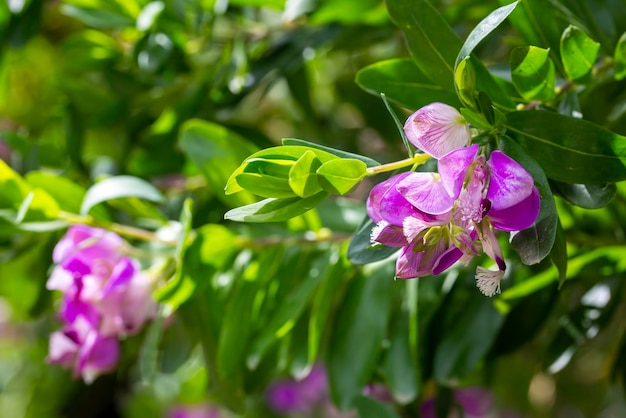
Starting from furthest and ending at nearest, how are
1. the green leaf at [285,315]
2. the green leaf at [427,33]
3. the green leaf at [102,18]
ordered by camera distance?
1. the green leaf at [102,18]
2. the green leaf at [285,315]
3. the green leaf at [427,33]

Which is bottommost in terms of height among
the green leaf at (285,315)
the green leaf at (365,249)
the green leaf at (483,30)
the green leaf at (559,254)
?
the green leaf at (285,315)

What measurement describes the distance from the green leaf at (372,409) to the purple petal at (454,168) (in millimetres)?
293

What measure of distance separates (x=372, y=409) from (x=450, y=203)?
11.4 inches

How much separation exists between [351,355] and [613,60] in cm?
30

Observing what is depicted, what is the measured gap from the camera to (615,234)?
658 mm

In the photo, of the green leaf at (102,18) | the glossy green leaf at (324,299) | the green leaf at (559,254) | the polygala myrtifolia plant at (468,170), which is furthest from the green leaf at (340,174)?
the green leaf at (102,18)

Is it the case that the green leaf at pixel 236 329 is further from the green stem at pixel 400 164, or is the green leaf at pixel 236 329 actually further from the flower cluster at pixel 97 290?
the green stem at pixel 400 164

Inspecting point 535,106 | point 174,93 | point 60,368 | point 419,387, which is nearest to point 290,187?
point 535,106

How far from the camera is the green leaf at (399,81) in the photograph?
0.52 metres

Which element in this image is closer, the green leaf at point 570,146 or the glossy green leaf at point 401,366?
the green leaf at point 570,146

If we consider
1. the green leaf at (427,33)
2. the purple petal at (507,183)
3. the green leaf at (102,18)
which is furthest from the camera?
the green leaf at (102,18)

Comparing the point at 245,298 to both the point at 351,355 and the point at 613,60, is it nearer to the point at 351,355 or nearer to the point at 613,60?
the point at 351,355

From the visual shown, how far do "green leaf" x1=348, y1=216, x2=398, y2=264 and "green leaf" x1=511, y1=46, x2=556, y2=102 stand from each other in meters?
0.13

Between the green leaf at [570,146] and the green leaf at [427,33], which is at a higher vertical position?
the green leaf at [427,33]
